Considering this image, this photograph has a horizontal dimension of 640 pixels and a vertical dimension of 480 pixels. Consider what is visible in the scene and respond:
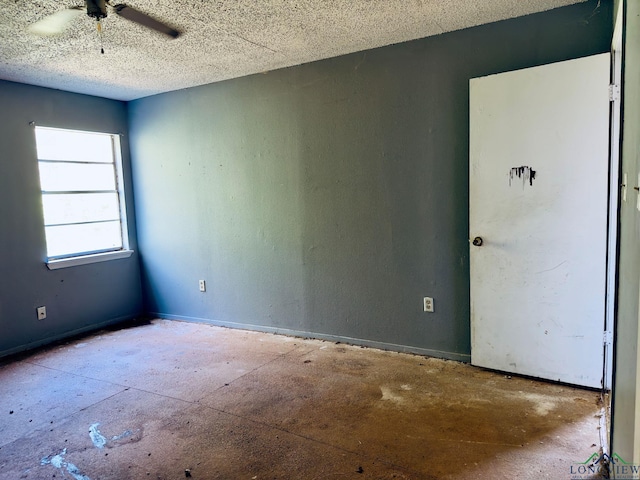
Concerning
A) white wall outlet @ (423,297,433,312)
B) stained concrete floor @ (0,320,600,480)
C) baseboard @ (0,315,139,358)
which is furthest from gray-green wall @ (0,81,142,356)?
white wall outlet @ (423,297,433,312)

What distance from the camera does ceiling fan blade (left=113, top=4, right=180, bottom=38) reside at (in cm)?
248

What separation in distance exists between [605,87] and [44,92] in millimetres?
4551

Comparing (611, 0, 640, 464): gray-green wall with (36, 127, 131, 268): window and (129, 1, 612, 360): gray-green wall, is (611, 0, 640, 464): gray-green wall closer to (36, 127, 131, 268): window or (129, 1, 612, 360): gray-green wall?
(129, 1, 612, 360): gray-green wall

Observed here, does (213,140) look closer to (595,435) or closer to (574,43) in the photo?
(574,43)

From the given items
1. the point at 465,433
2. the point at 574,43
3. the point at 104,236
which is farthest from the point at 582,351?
the point at 104,236

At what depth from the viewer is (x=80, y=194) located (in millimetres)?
4453

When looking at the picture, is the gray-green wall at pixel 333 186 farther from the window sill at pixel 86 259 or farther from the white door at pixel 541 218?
the window sill at pixel 86 259

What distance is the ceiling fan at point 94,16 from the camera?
7.85 ft

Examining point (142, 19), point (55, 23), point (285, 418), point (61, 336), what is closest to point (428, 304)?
point (285, 418)

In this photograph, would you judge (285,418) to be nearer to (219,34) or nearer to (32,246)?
(219,34)

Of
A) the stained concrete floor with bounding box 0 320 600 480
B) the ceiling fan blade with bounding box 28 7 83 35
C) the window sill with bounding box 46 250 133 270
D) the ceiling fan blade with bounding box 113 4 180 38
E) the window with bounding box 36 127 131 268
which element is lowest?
the stained concrete floor with bounding box 0 320 600 480

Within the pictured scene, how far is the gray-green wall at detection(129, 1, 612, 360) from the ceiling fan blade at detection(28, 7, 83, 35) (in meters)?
1.59

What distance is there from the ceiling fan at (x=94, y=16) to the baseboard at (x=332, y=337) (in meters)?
2.59

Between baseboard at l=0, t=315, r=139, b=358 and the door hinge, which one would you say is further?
baseboard at l=0, t=315, r=139, b=358
